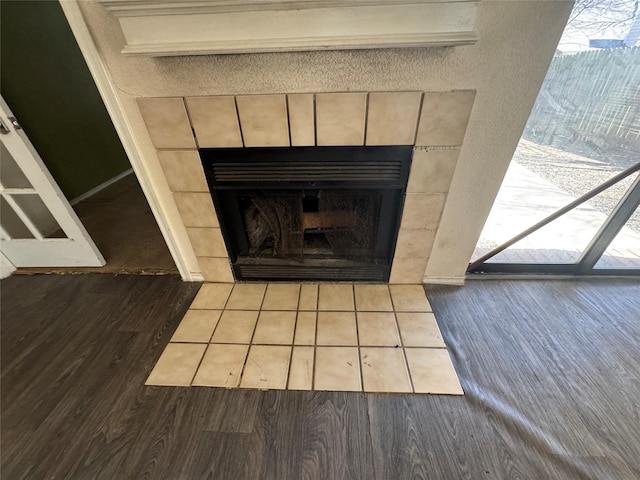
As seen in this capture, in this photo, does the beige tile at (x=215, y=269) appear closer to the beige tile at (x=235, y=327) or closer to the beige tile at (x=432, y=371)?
the beige tile at (x=235, y=327)

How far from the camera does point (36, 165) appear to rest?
1480 millimetres

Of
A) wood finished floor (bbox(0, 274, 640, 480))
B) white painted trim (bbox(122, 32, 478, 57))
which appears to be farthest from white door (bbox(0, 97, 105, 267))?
white painted trim (bbox(122, 32, 478, 57))

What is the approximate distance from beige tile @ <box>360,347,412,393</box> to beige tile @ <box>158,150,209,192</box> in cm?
110

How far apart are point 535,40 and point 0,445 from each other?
7.93 feet

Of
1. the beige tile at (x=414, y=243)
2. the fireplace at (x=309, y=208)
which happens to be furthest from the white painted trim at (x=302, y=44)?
the beige tile at (x=414, y=243)

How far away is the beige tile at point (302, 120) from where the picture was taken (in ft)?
3.60

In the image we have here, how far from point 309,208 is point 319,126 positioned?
461 mm

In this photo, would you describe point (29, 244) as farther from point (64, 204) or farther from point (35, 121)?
point (35, 121)

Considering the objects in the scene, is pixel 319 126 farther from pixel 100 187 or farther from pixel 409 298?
pixel 100 187

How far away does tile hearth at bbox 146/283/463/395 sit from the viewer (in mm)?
1165

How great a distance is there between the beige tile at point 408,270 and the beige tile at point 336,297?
0.26 m

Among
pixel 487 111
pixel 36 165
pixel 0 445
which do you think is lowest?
pixel 0 445

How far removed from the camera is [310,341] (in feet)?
4.30

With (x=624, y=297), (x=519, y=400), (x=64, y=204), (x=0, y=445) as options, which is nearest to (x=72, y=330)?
(x=0, y=445)
